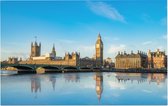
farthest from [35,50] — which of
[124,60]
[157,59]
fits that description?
[157,59]

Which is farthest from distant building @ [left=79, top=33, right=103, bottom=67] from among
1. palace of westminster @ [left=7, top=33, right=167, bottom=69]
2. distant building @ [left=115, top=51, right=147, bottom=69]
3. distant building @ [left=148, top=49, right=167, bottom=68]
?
distant building @ [left=148, top=49, right=167, bottom=68]

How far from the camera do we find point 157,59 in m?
111

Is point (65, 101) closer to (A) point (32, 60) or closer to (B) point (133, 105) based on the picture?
(B) point (133, 105)

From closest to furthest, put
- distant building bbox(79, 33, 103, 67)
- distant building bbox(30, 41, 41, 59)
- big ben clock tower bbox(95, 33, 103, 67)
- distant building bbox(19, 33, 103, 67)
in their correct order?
distant building bbox(19, 33, 103, 67) < distant building bbox(79, 33, 103, 67) < big ben clock tower bbox(95, 33, 103, 67) < distant building bbox(30, 41, 41, 59)

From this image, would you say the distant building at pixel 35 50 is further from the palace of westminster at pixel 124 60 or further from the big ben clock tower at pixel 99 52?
the big ben clock tower at pixel 99 52

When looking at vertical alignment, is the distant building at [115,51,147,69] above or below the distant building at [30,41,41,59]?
below

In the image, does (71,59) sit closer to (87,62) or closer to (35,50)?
(87,62)

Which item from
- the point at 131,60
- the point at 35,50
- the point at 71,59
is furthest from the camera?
the point at 35,50

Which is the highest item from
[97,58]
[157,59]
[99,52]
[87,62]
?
[99,52]

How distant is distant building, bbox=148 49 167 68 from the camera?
109 m

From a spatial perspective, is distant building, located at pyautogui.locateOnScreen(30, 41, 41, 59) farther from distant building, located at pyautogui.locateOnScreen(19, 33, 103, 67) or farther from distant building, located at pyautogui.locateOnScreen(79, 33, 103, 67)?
distant building, located at pyautogui.locateOnScreen(79, 33, 103, 67)

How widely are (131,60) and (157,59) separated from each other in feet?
41.4

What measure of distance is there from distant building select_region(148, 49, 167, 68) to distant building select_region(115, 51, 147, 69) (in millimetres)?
3744

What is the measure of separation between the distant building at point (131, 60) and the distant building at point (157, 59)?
147 inches
